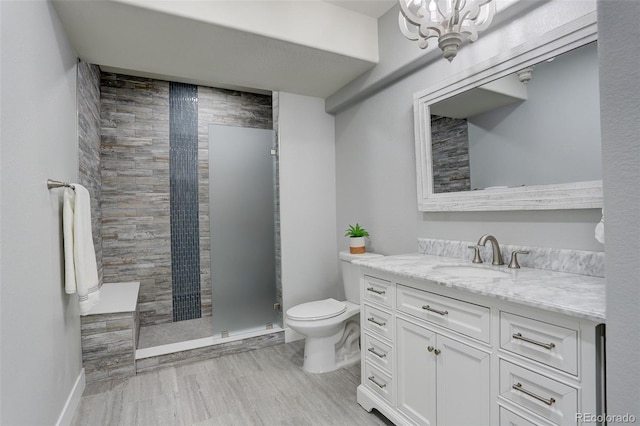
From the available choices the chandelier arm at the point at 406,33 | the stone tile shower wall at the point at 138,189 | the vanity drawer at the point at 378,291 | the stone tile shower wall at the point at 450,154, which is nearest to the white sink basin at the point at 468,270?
the vanity drawer at the point at 378,291

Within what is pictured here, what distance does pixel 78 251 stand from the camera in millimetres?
1892

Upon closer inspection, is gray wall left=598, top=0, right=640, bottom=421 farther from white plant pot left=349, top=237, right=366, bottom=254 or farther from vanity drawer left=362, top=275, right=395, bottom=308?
white plant pot left=349, top=237, right=366, bottom=254

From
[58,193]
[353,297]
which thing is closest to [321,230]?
[353,297]

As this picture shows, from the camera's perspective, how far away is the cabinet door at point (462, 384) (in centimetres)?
135

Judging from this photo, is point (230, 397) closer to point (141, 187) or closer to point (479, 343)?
point (479, 343)

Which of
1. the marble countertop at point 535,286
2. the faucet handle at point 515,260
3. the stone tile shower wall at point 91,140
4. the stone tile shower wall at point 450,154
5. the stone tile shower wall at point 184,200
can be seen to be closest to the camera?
the marble countertop at point 535,286

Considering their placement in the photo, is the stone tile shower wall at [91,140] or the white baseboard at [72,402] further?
the stone tile shower wall at [91,140]

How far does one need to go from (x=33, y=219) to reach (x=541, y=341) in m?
2.15

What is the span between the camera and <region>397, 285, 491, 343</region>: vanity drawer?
1.36 meters

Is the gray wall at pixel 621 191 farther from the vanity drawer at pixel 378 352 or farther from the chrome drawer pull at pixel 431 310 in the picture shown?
the vanity drawer at pixel 378 352

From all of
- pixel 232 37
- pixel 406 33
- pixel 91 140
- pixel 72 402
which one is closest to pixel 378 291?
pixel 406 33

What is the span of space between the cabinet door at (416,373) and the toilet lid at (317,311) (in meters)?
0.79

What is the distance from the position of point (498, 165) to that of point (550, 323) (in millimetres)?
1016

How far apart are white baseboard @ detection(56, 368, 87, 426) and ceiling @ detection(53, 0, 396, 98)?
7.47 ft
